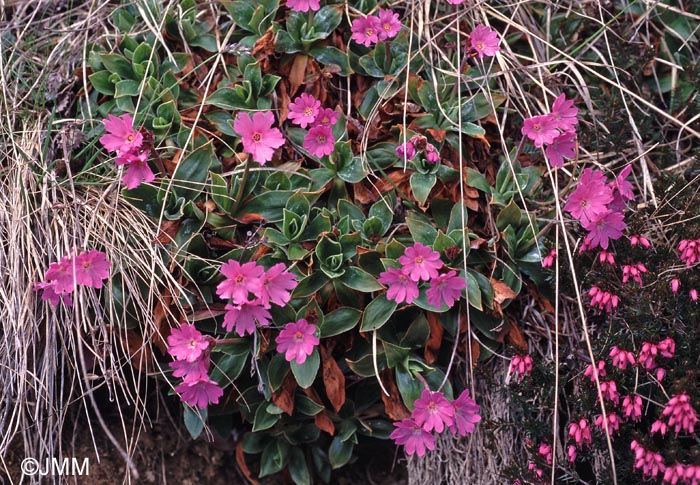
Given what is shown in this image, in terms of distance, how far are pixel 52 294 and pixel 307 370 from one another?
2.47 feet

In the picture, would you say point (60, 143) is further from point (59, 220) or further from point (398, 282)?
point (398, 282)

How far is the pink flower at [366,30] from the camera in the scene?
2.60 meters

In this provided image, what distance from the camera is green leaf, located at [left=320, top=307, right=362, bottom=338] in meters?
2.43

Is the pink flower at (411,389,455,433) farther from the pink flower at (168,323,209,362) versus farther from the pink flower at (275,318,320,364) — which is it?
the pink flower at (168,323,209,362)

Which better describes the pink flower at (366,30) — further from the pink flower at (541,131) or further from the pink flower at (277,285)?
the pink flower at (277,285)

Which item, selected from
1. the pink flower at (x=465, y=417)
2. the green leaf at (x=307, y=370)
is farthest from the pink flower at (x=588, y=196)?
the green leaf at (x=307, y=370)

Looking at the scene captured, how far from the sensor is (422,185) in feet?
8.35

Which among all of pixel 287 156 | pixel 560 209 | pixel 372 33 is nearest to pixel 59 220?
pixel 287 156

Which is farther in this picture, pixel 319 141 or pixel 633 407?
pixel 319 141

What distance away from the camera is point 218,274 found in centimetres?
247

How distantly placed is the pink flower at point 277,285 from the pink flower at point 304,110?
0.52m

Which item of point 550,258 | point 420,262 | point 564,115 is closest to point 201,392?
point 420,262

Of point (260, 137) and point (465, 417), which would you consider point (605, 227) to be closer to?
point (465, 417)

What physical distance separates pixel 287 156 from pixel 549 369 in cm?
109
